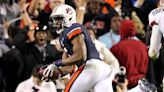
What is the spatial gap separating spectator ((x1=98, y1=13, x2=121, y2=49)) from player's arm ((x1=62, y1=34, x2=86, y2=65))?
3.06m

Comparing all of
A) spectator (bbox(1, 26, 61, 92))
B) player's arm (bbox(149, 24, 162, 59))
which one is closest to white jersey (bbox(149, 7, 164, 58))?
player's arm (bbox(149, 24, 162, 59))

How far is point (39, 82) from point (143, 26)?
2.45 metres

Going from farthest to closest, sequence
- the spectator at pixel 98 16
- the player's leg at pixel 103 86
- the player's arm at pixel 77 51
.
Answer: the spectator at pixel 98 16, the player's leg at pixel 103 86, the player's arm at pixel 77 51

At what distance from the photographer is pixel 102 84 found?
6633mm

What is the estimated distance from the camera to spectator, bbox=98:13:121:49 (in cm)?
949

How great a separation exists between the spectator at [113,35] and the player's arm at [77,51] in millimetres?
3061

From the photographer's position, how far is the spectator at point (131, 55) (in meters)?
8.55

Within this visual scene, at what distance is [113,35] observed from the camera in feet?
31.3

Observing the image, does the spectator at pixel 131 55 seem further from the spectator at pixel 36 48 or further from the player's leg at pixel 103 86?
the player's leg at pixel 103 86

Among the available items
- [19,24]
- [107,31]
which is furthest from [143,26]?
[19,24]

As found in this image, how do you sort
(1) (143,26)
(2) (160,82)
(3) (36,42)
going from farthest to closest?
(1) (143,26)
(3) (36,42)
(2) (160,82)

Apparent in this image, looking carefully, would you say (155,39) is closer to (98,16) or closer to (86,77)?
(86,77)

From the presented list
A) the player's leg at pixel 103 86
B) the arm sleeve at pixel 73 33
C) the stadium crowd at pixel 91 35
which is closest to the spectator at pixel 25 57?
the stadium crowd at pixel 91 35

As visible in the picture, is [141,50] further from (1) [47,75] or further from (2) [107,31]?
(1) [47,75]
